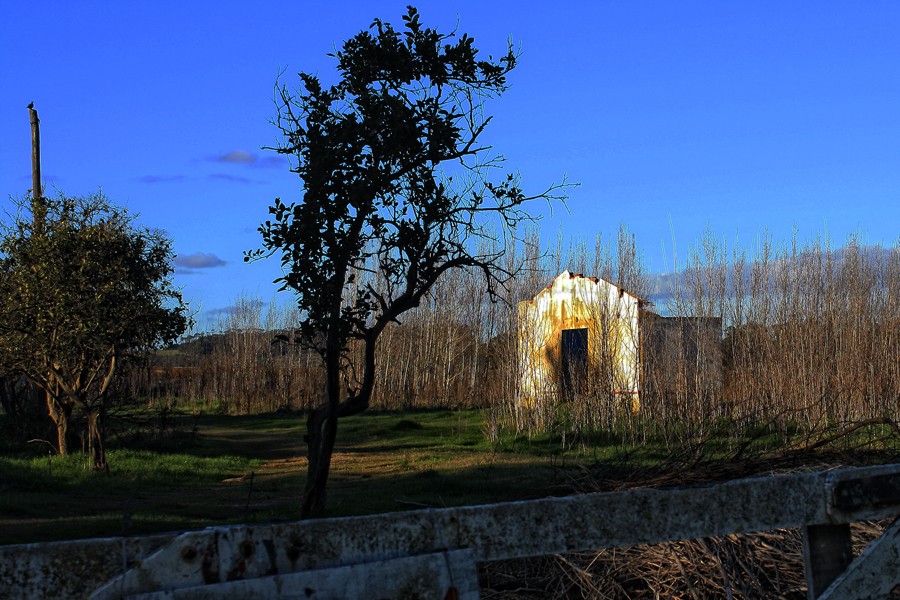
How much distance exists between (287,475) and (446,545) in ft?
41.8

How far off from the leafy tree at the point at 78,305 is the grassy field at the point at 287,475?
1.23 metres

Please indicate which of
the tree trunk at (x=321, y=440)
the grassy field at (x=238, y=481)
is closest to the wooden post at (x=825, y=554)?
the grassy field at (x=238, y=481)

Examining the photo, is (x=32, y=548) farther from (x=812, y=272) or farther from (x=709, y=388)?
(x=812, y=272)

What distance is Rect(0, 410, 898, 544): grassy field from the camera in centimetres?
691

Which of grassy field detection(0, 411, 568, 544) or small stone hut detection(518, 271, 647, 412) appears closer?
grassy field detection(0, 411, 568, 544)

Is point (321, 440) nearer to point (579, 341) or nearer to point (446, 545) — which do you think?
point (446, 545)

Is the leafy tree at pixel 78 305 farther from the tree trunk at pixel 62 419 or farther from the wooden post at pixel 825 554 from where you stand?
the wooden post at pixel 825 554

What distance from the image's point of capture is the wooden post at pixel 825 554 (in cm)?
204

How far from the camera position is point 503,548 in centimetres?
187

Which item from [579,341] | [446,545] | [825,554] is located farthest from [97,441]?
[825,554]

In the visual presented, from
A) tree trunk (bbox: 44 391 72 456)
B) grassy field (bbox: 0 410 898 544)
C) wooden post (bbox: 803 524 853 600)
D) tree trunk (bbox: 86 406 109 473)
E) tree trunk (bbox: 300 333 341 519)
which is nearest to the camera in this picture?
wooden post (bbox: 803 524 853 600)

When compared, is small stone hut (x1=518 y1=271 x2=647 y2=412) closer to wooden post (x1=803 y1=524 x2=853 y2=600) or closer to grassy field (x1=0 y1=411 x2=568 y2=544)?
grassy field (x1=0 y1=411 x2=568 y2=544)

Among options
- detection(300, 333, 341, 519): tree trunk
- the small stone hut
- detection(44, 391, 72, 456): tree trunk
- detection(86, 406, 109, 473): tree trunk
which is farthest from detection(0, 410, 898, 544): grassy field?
the small stone hut

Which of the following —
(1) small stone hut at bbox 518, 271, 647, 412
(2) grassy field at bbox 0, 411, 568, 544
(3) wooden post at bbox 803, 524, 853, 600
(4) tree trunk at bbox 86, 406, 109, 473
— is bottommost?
(2) grassy field at bbox 0, 411, 568, 544
